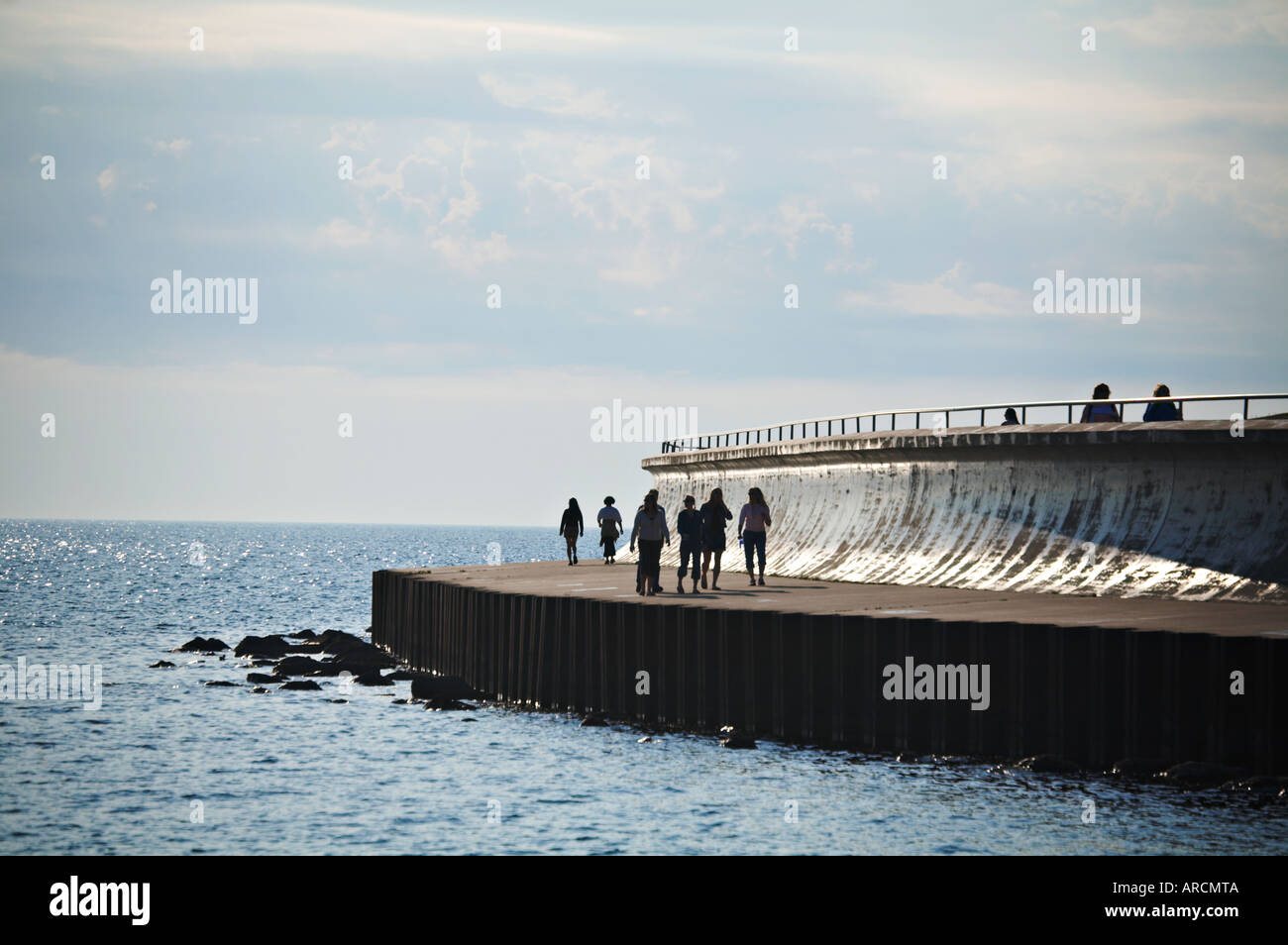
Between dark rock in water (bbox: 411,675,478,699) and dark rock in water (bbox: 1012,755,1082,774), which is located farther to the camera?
dark rock in water (bbox: 411,675,478,699)

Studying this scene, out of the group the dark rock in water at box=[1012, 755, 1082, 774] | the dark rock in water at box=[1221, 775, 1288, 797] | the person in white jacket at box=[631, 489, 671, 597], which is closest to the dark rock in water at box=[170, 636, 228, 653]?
the person in white jacket at box=[631, 489, 671, 597]

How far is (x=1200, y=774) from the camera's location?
58.2 ft

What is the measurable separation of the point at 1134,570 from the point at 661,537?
8705 millimetres

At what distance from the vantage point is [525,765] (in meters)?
23.1

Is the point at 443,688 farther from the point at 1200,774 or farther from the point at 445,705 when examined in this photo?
the point at 1200,774

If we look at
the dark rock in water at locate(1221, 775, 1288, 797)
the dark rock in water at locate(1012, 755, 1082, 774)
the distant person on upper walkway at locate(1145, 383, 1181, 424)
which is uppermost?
the distant person on upper walkway at locate(1145, 383, 1181, 424)

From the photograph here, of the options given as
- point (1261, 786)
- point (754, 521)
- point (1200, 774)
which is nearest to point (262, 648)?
point (754, 521)

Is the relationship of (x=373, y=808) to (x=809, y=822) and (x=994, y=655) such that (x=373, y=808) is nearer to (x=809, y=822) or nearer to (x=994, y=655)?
(x=809, y=822)

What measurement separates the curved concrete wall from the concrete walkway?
26.1 inches

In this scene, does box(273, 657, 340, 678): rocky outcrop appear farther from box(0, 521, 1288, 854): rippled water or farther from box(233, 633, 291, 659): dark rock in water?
box(233, 633, 291, 659): dark rock in water

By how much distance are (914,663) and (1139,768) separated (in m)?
3.52

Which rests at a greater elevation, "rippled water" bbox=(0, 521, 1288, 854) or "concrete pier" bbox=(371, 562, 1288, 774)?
A: "concrete pier" bbox=(371, 562, 1288, 774)

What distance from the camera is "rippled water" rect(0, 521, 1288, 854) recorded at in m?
17.3
